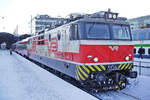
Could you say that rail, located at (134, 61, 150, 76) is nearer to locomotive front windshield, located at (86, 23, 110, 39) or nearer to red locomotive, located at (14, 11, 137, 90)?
red locomotive, located at (14, 11, 137, 90)

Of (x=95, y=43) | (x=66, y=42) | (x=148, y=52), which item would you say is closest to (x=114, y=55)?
(x=95, y=43)

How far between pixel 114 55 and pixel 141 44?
16.9 metres

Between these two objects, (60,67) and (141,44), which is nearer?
(60,67)

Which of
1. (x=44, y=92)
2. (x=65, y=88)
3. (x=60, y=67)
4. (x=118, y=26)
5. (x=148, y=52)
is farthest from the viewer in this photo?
(x=148, y=52)

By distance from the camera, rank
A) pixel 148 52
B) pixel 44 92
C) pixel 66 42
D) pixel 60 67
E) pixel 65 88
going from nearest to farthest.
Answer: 1. pixel 44 92
2. pixel 65 88
3. pixel 66 42
4. pixel 60 67
5. pixel 148 52

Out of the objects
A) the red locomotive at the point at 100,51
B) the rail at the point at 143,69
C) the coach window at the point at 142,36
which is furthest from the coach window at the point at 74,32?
the coach window at the point at 142,36

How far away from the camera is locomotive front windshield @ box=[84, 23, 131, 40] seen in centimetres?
686

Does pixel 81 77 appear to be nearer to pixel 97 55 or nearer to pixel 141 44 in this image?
pixel 97 55

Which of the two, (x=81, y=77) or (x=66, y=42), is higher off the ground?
(x=66, y=42)

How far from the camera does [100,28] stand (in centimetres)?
707

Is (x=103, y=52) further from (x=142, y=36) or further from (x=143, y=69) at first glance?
(x=142, y=36)

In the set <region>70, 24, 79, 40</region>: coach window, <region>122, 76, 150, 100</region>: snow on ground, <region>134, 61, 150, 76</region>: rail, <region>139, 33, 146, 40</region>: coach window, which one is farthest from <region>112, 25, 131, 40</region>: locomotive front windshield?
<region>139, 33, 146, 40</region>: coach window

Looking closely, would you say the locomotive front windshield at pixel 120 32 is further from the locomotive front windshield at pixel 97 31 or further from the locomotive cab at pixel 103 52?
the locomotive front windshield at pixel 97 31

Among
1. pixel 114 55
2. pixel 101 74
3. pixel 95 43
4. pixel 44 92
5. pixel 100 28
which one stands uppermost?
pixel 100 28
